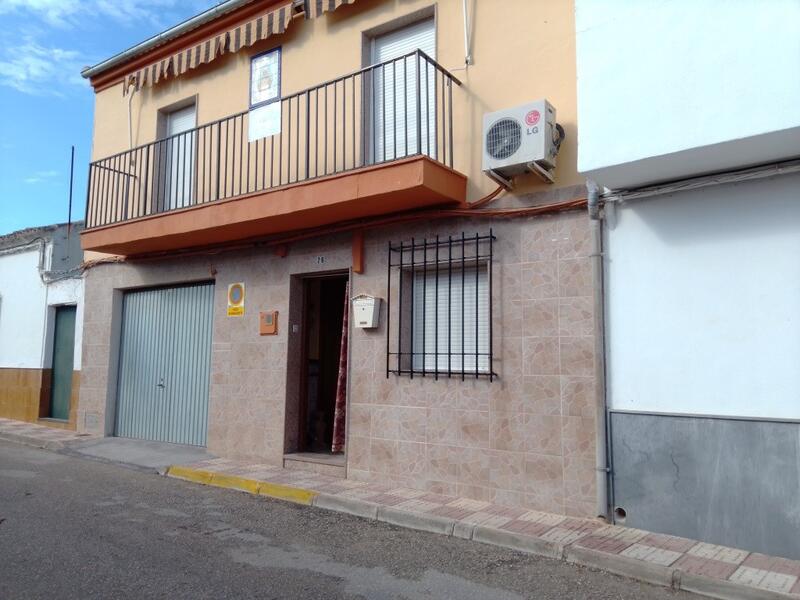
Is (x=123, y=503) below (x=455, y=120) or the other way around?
below

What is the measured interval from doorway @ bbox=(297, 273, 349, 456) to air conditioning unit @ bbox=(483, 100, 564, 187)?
265 centimetres

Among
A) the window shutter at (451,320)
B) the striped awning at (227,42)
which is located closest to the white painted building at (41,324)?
the striped awning at (227,42)

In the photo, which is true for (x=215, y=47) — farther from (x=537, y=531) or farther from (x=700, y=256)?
(x=537, y=531)

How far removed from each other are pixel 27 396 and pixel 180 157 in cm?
595

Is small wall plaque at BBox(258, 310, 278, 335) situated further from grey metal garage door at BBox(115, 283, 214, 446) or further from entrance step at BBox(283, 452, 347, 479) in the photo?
entrance step at BBox(283, 452, 347, 479)

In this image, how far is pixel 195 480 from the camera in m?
7.76

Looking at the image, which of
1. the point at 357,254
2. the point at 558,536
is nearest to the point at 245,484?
the point at 357,254

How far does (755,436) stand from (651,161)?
2304 mm

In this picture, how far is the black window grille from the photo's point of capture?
22.1ft

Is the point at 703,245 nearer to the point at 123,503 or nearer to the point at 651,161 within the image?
the point at 651,161

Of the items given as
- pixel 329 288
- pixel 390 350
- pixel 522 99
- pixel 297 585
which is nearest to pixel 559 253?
pixel 522 99

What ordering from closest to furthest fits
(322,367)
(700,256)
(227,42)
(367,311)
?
1. (700,256)
2. (367,311)
3. (227,42)
4. (322,367)

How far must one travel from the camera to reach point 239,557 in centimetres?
486

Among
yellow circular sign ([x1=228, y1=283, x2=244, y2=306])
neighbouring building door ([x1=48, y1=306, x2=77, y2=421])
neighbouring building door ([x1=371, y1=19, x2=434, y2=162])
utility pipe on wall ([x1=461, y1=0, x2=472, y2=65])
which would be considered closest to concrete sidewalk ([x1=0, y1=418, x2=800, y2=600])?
yellow circular sign ([x1=228, y1=283, x2=244, y2=306])
